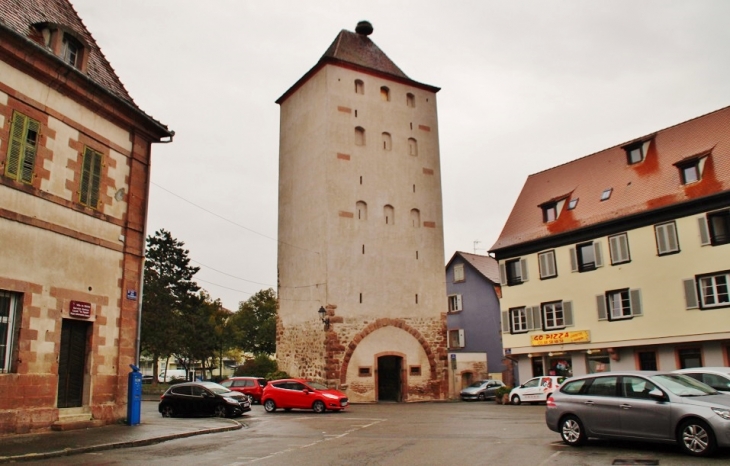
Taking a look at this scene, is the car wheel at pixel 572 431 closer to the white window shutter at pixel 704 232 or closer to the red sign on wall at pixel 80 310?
the red sign on wall at pixel 80 310

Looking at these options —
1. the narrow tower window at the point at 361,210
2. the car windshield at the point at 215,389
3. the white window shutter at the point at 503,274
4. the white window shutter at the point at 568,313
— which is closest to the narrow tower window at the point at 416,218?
the narrow tower window at the point at 361,210

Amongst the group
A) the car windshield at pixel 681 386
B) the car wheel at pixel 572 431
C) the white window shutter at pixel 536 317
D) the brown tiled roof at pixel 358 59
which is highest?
the brown tiled roof at pixel 358 59

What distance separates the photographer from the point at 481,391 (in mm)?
37719

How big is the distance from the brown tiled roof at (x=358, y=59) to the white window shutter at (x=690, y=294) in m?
20.2

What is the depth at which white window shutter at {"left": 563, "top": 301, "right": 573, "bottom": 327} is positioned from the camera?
3266 cm

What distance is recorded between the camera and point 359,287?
35.6 metres

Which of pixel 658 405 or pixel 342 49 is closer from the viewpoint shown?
pixel 658 405

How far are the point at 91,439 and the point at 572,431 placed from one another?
10403 millimetres

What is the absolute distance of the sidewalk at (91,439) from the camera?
40.2 ft

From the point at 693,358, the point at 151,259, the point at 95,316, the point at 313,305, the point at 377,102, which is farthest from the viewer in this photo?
the point at 151,259

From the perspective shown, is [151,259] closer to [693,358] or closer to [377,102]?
[377,102]

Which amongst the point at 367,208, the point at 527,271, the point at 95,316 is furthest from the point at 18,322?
the point at 527,271

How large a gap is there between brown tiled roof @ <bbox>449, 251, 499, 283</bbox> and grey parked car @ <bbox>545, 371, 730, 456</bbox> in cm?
3390

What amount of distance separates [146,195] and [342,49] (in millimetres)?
22675
